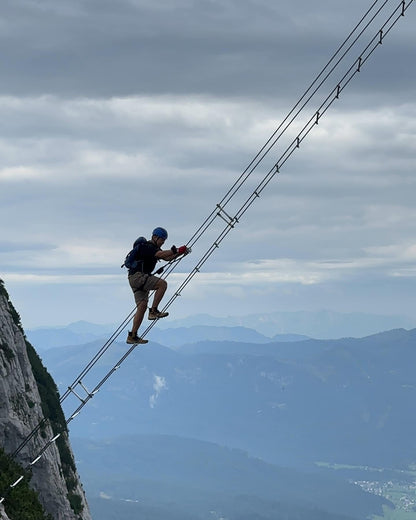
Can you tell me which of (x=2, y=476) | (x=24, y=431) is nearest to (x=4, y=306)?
(x=24, y=431)

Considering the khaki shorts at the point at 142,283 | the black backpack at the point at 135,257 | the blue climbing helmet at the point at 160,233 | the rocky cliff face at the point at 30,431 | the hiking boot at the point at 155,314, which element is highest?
the blue climbing helmet at the point at 160,233

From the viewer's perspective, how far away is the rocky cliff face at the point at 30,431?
75562mm

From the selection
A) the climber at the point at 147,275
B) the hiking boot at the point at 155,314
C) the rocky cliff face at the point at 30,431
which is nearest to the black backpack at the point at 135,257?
the climber at the point at 147,275

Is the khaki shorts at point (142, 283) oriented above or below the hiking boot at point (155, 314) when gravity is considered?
above

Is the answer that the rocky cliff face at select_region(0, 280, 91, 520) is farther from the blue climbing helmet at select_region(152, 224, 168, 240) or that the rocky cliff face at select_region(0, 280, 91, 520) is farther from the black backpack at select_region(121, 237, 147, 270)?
the blue climbing helmet at select_region(152, 224, 168, 240)

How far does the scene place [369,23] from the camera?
3167cm

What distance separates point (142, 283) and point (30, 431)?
50.8 m

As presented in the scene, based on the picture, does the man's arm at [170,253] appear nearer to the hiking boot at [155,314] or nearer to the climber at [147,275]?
the climber at [147,275]

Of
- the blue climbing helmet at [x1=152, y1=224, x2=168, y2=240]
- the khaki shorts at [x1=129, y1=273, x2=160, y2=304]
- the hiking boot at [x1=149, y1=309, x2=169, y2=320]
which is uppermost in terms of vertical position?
the blue climbing helmet at [x1=152, y1=224, x2=168, y2=240]

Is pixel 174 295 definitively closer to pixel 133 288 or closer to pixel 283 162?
pixel 133 288

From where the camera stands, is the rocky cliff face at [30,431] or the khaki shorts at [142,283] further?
the rocky cliff face at [30,431]

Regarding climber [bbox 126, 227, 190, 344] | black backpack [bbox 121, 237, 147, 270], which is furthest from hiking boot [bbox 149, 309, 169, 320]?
black backpack [bbox 121, 237, 147, 270]

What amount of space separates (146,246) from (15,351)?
187ft

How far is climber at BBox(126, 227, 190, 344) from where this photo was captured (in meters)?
31.0
